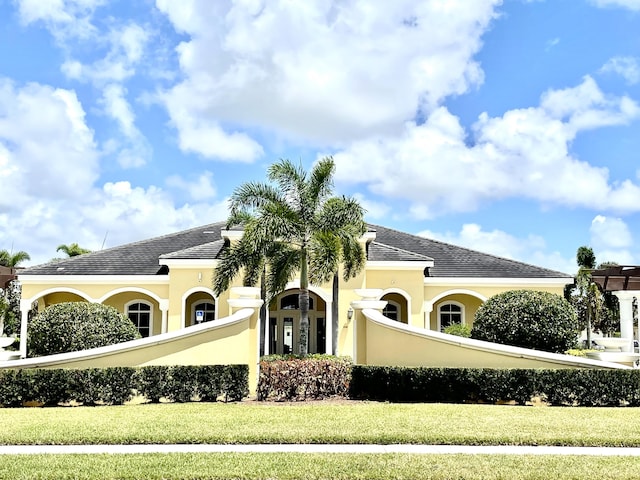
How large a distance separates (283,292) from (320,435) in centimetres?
1906

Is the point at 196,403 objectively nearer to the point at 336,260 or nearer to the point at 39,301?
the point at 336,260

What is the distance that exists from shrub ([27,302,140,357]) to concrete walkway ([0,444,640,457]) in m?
7.83

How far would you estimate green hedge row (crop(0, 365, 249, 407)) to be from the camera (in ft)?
42.7

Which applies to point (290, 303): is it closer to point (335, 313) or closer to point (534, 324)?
point (335, 313)

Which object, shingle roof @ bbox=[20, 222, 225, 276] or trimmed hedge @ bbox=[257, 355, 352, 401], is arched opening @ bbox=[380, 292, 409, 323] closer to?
shingle roof @ bbox=[20, 222, 225, 276]

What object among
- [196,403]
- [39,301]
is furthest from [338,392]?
[39,301]

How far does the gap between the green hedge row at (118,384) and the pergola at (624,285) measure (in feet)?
51.6

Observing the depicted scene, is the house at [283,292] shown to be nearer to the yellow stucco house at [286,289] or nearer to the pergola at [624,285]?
the yellow stucco house at [286,289]

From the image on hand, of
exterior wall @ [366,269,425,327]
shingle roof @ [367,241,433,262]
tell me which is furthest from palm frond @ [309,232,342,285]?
exterior wall @ [366,269,425,327]

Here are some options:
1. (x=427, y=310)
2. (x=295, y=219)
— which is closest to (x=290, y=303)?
(x=427, y=310)

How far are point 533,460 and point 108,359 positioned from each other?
9079mm

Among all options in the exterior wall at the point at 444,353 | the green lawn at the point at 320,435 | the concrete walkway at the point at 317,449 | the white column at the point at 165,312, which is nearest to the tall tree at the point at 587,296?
the white column at the point at 165,312

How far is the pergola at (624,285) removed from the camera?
23.1m

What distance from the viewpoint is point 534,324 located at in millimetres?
17703
